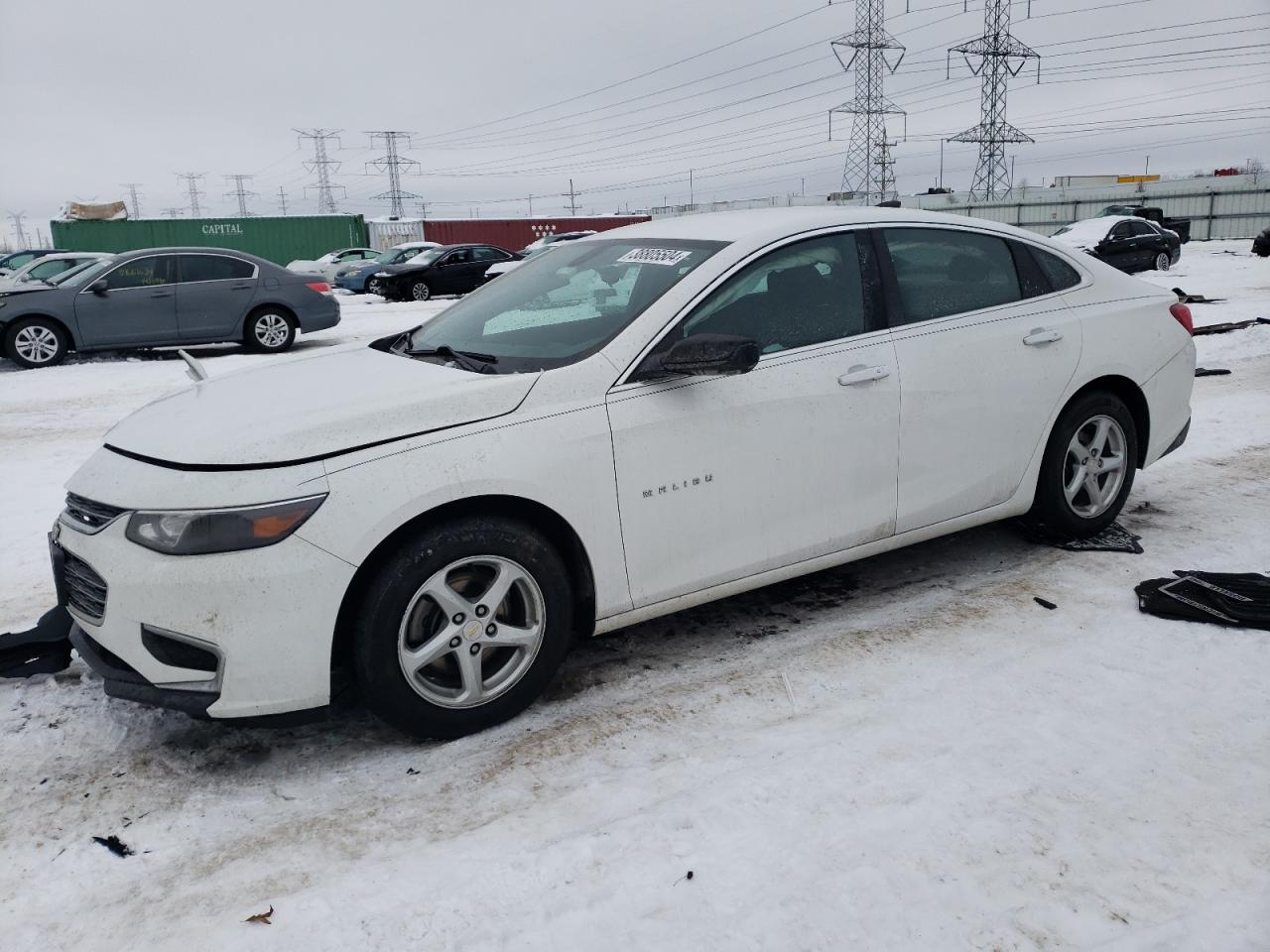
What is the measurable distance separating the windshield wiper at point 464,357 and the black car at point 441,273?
68.1 feet

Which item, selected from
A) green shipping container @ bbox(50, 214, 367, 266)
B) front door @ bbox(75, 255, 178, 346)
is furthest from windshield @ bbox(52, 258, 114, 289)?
green shipping container @ bbox(50, 214, 367, 266)

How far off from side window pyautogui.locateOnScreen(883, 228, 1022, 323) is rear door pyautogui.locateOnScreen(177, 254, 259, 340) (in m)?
11.3

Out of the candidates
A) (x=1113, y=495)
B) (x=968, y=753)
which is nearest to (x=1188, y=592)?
(x=1113, y=495)

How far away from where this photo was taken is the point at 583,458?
3141 mm

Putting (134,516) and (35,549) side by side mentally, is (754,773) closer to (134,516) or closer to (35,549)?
(134,516)

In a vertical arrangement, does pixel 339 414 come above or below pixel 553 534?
above

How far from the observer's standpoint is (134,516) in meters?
2.80

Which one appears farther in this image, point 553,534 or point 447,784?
point 553,534

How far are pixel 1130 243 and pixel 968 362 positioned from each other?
21.2m

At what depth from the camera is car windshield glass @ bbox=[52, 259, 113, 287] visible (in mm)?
12688

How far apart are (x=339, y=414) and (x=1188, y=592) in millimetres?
3415

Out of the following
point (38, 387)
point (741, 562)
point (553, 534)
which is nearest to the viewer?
point (553, 534)

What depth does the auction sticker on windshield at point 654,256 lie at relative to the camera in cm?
370

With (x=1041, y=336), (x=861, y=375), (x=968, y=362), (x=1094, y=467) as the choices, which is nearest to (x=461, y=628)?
(x=861, y=375)
